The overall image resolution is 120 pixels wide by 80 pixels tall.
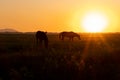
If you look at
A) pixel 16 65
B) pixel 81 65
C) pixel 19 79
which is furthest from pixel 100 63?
pixel 19 79

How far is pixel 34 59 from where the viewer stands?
20.1 metres

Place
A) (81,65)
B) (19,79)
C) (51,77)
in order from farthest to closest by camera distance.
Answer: (81,65)
(51,77)
(19,79)

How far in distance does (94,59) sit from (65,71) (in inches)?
174

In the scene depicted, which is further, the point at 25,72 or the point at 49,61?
the point at 49,61

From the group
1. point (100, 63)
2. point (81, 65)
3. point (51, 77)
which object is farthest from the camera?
point (100, 63)

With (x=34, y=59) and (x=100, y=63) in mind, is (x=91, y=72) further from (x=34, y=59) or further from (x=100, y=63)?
(x=34, y=59)

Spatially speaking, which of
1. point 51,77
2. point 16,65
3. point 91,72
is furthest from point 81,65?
point 16,65

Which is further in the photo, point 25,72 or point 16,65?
point 16,65

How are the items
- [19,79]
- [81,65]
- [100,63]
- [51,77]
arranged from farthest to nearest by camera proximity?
[100,63] → [81,65] → [51,77] → [19,79]

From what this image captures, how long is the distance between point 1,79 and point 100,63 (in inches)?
259

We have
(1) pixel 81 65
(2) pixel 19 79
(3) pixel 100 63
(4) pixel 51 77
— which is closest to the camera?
(2) pixel 19 79

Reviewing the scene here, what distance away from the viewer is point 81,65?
1716 centimetres

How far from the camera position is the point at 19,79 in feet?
48.1

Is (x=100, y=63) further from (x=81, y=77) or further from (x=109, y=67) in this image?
(x=81, y=77)
